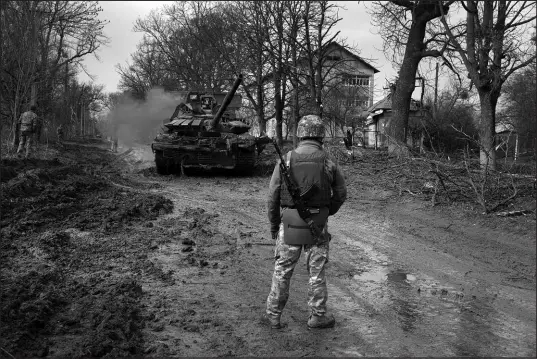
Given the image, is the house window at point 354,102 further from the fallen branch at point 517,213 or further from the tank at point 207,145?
the fallen branch at point 517,213

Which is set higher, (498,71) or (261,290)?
(498,71)

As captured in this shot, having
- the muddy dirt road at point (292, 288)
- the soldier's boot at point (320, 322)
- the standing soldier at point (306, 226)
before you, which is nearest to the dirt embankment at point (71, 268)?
the muddy dirt road at point (292, 288)

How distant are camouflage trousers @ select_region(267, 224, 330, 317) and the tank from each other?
9823 mm

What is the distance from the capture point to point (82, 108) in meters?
62.2

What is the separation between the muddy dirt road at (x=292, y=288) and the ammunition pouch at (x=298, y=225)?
0.68 metres

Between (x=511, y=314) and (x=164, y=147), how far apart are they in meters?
11.2

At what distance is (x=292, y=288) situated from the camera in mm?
Answer: 5016

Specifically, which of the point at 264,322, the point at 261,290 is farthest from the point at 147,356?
the point at 261,290

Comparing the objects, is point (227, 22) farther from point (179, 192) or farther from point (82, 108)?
point (82, 108)

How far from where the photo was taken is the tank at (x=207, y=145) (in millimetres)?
13891

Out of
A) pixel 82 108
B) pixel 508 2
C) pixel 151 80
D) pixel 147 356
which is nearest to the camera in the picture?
pixel 147 356

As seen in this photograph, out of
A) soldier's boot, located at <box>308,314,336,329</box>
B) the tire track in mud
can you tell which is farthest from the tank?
soldier's boot, located at <box>308,314,336,329</box>

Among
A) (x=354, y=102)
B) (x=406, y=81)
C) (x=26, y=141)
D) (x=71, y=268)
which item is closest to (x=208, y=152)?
(x=406, y=81)

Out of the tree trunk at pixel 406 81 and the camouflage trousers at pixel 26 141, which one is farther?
the camouflage trousers at pixel 26 141
